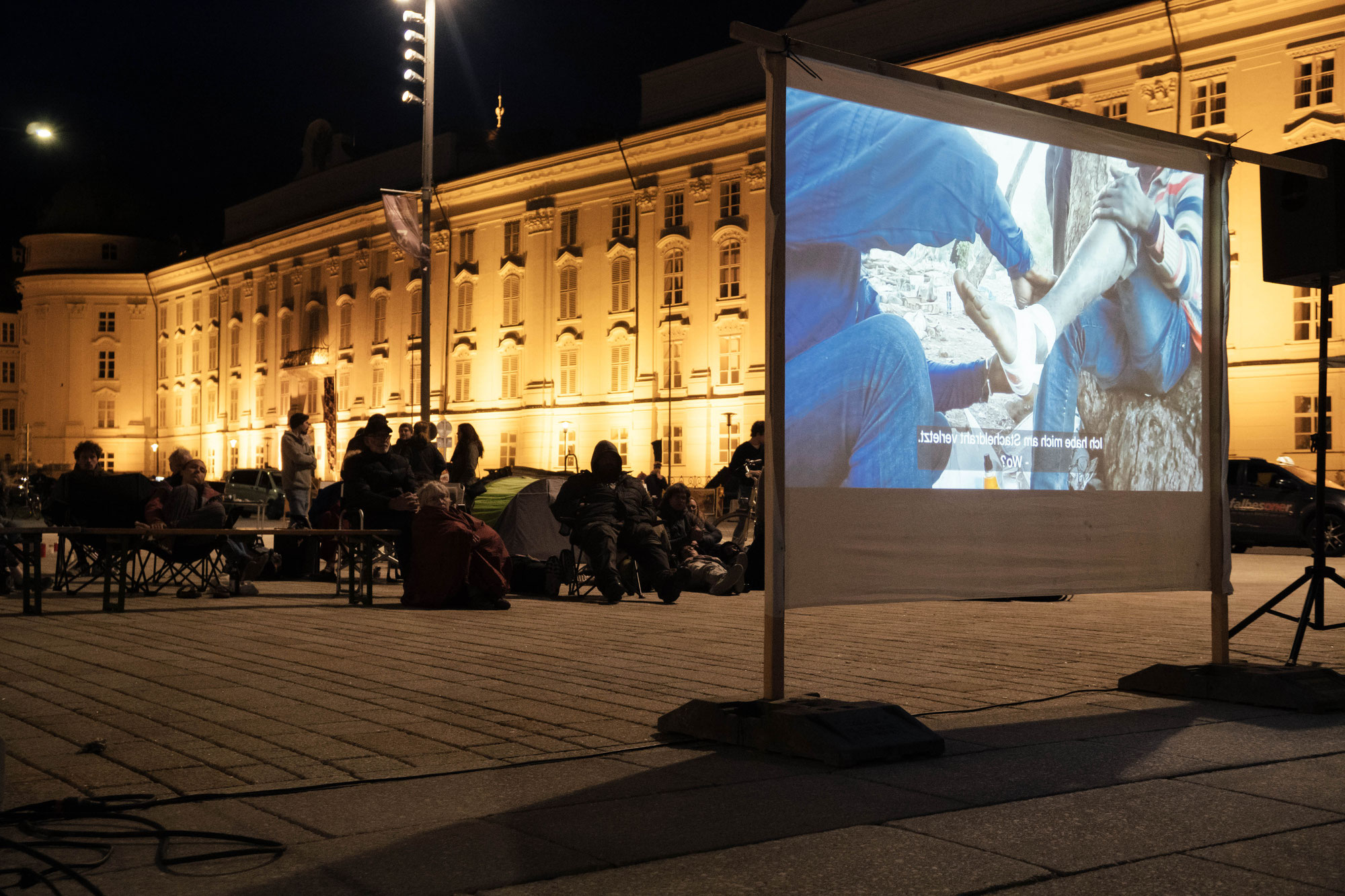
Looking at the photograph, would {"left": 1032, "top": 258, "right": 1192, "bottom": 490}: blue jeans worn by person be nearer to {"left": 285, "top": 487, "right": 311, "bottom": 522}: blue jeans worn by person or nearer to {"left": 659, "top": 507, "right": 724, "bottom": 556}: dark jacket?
{"left": 659, "top": 507, "right": 724, "bottom": 556}: dark jacket

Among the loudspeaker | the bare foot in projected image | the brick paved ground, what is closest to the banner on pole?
the brick paved ground

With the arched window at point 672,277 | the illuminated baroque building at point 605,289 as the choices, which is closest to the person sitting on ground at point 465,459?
the illuminated baroque building at point 605,289

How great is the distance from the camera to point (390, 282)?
5741 centimetres

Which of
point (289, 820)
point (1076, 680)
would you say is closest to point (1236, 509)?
point (1076, 680)

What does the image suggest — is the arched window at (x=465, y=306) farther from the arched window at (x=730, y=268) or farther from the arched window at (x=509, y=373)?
the arched window at (x=730, y=268)

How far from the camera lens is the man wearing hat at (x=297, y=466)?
1480 cm

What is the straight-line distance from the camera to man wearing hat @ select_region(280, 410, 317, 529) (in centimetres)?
1480

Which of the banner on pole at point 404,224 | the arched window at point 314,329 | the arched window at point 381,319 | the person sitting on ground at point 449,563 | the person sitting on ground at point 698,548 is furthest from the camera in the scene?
the arched window at point 314,329

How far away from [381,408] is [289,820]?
2184 inches

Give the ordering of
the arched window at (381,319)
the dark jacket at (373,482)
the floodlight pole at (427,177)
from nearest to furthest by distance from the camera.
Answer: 1. the dark jacket at (373,482)
2. the floodlight pole at (427,177)
3. the arched window at (381,319)

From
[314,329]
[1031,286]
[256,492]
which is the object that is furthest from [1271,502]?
[314,329]

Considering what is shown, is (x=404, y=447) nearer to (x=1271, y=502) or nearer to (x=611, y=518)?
(x=611, y=518)

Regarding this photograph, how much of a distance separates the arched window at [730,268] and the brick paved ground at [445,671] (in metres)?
32.4

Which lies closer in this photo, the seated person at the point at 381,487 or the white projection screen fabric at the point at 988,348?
the white projection screen fabric at the point at 988,348
